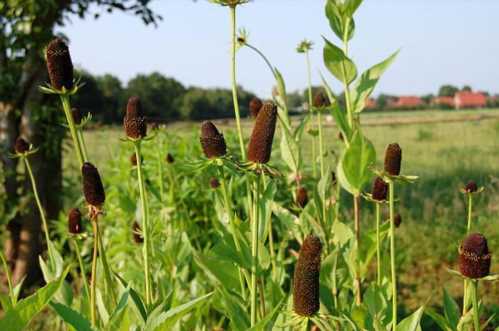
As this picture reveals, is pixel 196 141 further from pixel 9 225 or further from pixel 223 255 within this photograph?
pixel 223 255

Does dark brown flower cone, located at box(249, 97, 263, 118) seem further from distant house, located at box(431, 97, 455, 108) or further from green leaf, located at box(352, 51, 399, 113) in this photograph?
distant house, located at box(431, 97, 455, 108)

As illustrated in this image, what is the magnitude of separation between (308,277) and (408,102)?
3281 cm

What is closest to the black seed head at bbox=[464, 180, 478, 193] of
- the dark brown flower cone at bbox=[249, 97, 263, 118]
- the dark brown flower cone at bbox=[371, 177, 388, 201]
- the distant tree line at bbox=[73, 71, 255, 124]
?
the dark brown flower cone at bbox=[371, 177, 388, 201]

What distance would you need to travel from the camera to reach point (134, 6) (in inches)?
160

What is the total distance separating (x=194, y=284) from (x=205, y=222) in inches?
40.0

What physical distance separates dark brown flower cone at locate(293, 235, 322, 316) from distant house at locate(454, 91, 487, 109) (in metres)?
34.5

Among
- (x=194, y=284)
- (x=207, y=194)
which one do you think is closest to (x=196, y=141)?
(x=207, y=194)

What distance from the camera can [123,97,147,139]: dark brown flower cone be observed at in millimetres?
1165

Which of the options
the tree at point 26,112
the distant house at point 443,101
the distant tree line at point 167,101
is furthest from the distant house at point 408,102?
the tree at point 26,112

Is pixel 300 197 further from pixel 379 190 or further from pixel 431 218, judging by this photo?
pixel 431 218

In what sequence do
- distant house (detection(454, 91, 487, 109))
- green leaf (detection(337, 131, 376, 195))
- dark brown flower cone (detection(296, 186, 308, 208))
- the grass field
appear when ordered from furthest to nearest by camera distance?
distant house (detection(454, 91, 487, 109))
the grass field
dark brown flower cone (detection(296, 186, 308, 208))
green leaf (detection(337, 131, 376, 195))

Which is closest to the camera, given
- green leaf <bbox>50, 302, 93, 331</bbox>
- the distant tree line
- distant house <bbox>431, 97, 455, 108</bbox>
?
green leaf <bbox>50, 302, 93, 331</bbox>

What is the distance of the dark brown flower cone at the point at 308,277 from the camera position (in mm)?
895

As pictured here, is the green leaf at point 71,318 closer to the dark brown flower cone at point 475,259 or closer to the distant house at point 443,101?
the dark brown flower cone at point 475,259
